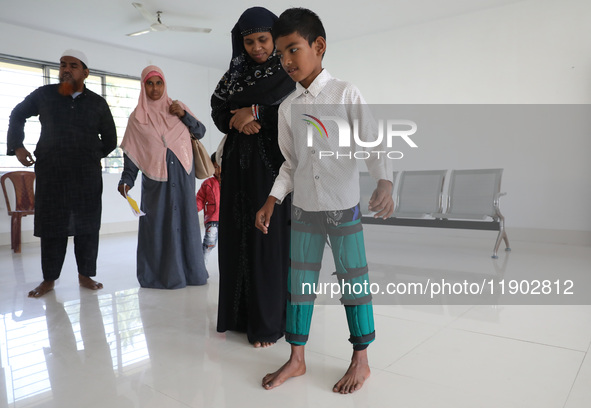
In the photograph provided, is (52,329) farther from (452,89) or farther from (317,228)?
(452,89)

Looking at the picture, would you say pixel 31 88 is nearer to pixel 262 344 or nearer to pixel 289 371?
pixel 262 344

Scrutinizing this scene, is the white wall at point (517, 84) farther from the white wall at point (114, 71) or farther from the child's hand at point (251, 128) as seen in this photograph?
the child's hand at point (251, 128)

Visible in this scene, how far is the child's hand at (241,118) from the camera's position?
5.74 feet

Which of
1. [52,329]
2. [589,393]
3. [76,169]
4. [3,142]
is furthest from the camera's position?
[3,142]

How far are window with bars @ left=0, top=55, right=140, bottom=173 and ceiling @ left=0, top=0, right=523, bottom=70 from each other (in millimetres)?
457

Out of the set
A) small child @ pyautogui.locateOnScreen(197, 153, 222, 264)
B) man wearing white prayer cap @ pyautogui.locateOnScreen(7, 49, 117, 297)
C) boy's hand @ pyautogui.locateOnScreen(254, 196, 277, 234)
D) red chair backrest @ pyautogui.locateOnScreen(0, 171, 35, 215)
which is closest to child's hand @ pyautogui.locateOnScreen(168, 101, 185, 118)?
man wearing white prayer cap @ pyautogui.locateOnScreen(7, 49, 117, 297)

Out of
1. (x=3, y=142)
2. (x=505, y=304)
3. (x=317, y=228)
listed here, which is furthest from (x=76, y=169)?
(x=3, y=142)

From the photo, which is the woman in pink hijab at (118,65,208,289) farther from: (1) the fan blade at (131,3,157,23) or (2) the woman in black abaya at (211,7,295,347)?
(1) the fan blade at (131,3,157,23)

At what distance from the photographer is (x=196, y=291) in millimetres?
2744

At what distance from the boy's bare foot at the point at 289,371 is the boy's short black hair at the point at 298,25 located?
3.25 ft

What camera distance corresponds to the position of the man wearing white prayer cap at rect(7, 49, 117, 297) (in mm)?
2666

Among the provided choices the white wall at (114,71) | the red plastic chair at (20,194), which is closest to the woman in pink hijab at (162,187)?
the white wall at (114,71)

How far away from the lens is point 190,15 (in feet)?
17.2

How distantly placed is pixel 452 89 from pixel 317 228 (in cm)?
464
